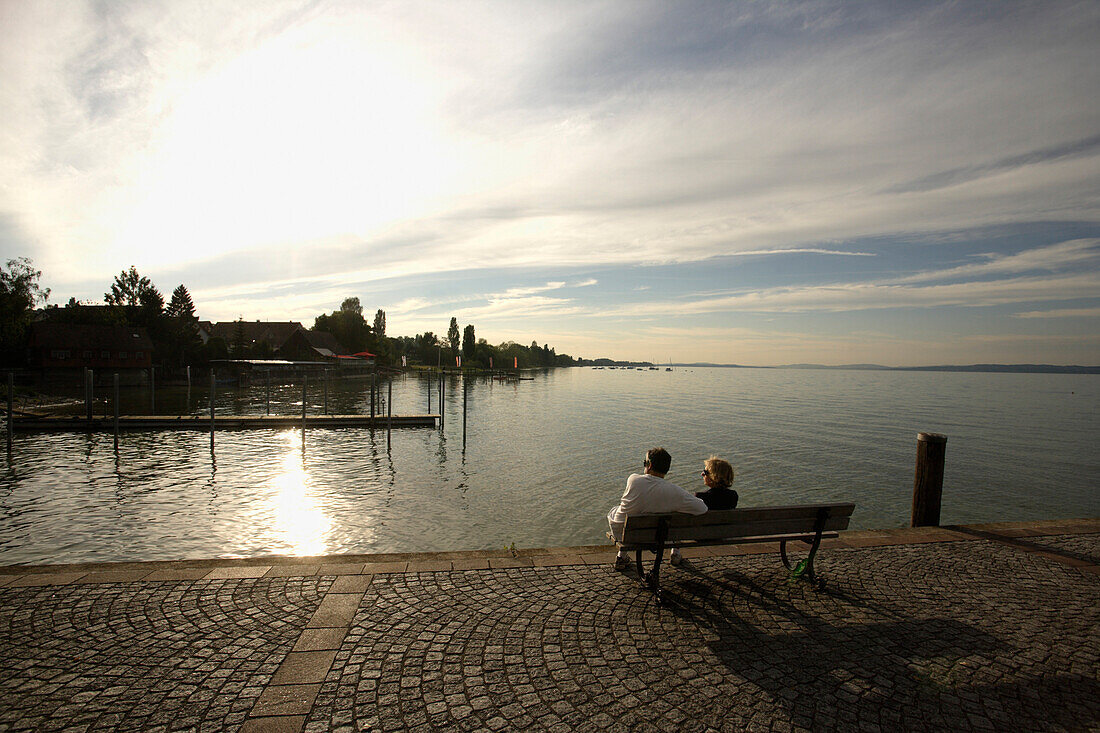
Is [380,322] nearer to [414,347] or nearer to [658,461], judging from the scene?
[414,347]

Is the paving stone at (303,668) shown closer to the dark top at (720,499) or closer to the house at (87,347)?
the dark top at (720,499)

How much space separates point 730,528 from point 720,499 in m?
0.41

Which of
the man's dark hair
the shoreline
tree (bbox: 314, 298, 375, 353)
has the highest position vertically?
tree (bbox: 314, 298, 375, 353)

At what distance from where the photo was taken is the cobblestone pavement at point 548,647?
12.5 feet

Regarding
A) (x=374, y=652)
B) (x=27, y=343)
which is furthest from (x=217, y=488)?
(x=27, y=343)

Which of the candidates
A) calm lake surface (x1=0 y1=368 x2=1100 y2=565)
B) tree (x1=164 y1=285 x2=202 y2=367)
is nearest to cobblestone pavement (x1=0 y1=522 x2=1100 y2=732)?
calm lake surface (x1=0 y1=368 x2=1100 y2=565)

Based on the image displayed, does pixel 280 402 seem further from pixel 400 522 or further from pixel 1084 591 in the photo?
pixel 1084 591

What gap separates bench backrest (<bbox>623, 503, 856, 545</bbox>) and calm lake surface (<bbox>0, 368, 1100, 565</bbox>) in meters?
6.86

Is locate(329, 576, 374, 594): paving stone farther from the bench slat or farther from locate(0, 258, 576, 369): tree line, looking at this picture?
locate(0, 258, 576, 369): tree line

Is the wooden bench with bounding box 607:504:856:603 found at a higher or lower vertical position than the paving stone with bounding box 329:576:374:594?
higher

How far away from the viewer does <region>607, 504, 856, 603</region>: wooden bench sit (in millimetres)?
5738

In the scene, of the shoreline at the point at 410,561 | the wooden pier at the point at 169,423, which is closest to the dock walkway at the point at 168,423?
the wooden pier at the point at 169,423

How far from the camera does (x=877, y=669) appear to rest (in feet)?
14.6

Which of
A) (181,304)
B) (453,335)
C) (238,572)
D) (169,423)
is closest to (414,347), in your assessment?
(453,335)
